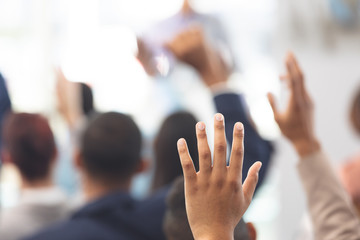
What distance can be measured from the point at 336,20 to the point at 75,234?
5.38 feet

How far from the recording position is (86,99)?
188cm

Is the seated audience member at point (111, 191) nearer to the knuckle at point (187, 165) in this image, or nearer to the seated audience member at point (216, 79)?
the seated audience member at point (216, 79)

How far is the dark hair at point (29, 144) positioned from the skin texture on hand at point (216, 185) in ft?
3.09

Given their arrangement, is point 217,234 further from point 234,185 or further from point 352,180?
point 352,180

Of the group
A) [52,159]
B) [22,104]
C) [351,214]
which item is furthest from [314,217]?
[22,104]

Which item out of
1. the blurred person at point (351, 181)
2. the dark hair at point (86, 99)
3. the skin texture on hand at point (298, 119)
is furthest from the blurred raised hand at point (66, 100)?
the skin texture on hand at point (298, 119)

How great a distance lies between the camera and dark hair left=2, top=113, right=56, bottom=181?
1.35m

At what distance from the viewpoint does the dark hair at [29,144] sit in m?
1.35

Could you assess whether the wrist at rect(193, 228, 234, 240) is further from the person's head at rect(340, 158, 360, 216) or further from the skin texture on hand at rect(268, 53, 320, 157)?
the person's head at rect(340, 158, 360, 216)

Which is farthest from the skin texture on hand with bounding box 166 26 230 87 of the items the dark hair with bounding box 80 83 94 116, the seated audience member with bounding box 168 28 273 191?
the dark hair with bounding box 80 83 94 116

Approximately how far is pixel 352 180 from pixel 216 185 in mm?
755

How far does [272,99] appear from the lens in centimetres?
80

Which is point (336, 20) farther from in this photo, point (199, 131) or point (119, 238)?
point (199, 131)

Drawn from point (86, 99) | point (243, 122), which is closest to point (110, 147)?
point (243, 122)
